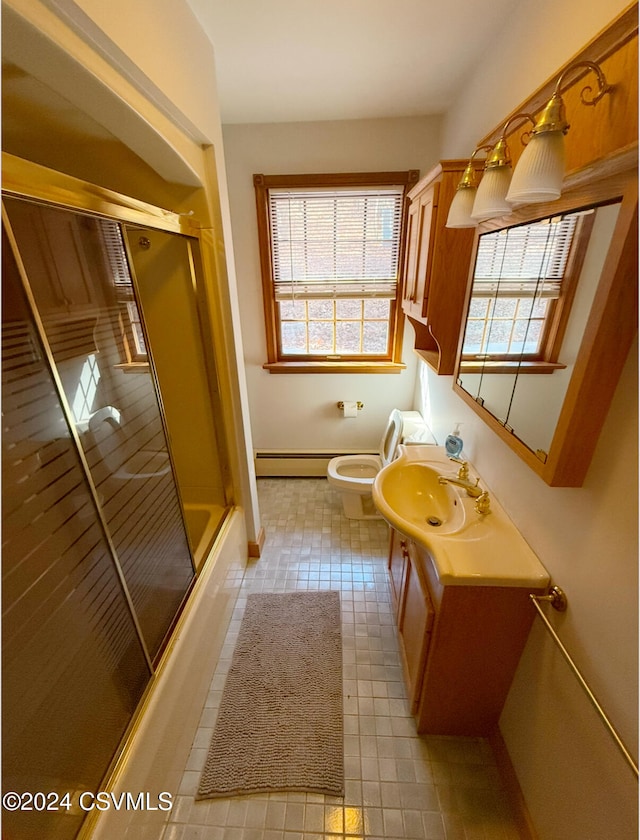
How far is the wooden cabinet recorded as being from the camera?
5.01ft

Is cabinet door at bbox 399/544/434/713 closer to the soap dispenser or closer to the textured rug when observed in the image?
the textured rug

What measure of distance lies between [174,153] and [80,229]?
1.50 feet

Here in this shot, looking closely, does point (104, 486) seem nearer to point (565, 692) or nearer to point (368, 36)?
point (565, 692)

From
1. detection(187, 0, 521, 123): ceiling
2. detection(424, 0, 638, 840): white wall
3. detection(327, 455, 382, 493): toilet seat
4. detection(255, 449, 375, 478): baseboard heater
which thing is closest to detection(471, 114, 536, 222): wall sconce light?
detection(424, 0, 638, 840): white wall

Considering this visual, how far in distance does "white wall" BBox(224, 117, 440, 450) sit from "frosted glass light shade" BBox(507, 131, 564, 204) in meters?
1.83

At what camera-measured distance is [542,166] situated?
78 centimetres

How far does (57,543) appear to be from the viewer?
933mm

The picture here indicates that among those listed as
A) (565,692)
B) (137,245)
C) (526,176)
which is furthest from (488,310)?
(137,245)

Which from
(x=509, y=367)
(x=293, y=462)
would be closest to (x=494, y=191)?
(x=509, y=367)

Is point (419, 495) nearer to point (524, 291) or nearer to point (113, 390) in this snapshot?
point (524, 291)

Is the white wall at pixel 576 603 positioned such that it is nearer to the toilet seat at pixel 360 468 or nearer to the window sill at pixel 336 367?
the toilet seat at pixel 360 468

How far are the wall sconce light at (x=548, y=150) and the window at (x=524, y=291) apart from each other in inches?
6.4

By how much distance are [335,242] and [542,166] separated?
1859 millimetres

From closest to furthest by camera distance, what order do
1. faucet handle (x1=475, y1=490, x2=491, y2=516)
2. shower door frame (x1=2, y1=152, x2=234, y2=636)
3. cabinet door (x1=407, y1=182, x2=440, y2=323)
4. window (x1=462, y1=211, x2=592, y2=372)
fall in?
shower door frame (x1=2, y1=152, x2=234, y2=636) → window (x1=462, y1=211, x2=592, y2=372) → faucet handle (x1=475, y1=490, x2=491, y2=516) → cabinet door (x1=407, y1=182, x2=440, y2=323)
